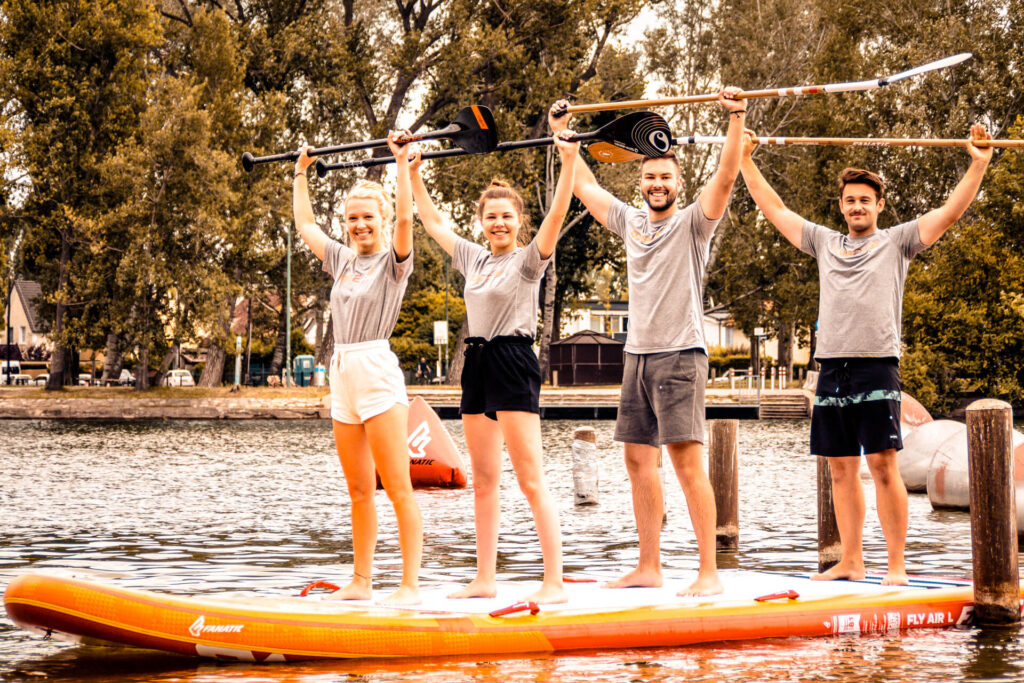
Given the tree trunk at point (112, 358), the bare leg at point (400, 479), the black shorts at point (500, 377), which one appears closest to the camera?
the bare leg at point (400, 479)

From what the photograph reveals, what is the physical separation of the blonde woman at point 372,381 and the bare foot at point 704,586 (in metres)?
1.53

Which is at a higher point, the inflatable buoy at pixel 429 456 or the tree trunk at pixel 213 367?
the tree trunk at pixel 213 367

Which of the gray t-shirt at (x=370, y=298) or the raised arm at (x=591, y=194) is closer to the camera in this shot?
the gray t-shirt at (x=370, y=298)

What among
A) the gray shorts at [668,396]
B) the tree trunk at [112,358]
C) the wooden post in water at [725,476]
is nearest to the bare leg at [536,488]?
the gray shorts at [668,396]

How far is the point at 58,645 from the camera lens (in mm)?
7168

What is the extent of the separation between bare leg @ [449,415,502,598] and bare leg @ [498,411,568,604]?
10cm

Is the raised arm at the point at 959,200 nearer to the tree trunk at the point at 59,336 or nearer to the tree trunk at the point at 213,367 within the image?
the tree trunk at the point at 59,336

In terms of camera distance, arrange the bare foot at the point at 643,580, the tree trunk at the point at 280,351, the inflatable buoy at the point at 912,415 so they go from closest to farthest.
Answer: the bare foot at the point at 643,580, the inflatable buoy at the point at 912,415, the tree trunk at the point at 280,351

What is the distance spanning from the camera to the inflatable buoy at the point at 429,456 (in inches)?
681

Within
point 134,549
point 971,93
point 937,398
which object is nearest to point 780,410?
point 937,398

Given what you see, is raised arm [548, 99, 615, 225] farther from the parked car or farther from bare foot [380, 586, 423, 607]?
the parked car

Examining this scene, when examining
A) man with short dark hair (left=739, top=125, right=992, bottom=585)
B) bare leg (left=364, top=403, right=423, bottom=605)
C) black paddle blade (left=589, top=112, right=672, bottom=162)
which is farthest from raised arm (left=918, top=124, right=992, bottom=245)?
bare leg (left=364, top=403, right=423, bottom=605)

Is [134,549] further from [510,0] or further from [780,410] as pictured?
[510,0]

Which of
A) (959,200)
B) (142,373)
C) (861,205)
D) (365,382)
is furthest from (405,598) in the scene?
(142,373)
